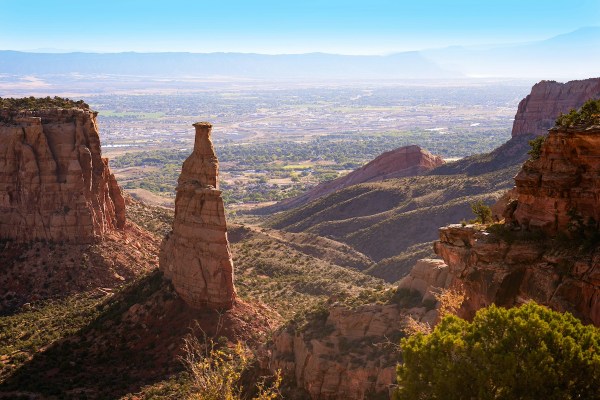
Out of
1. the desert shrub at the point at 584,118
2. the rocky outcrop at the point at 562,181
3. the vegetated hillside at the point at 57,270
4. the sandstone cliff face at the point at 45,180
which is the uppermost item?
the desert shrub at the point at 584,118

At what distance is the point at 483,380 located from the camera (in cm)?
1908

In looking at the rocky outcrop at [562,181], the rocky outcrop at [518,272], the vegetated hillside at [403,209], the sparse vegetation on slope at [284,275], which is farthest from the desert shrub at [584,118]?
the vegetated hillside at [403,209]

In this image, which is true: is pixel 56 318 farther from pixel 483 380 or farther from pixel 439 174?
pixel 439 174

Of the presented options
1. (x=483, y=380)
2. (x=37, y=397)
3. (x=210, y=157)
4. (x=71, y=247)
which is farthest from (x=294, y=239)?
(x=483, y=380)

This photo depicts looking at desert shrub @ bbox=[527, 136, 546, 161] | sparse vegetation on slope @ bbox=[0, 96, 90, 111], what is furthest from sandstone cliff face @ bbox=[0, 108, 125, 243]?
desert shrub @ bbox=[527, 136, 546, 161]

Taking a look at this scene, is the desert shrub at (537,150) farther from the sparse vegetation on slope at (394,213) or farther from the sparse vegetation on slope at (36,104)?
the sparse vegetation on slope at (394,213)

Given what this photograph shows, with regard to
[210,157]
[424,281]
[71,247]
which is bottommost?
[71,247]

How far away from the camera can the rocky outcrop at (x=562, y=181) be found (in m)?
24.4

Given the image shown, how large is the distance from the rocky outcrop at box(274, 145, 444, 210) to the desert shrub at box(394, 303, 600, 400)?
322 feet

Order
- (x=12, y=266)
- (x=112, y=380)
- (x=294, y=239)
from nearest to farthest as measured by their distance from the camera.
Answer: (x=112, y=380)
(x=12, y=266)
(x=294, y=239)

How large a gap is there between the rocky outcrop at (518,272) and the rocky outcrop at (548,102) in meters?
84.5

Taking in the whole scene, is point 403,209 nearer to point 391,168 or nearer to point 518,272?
point 391,168

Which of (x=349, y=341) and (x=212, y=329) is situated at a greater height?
(x=349, y=341)

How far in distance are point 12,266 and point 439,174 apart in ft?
243
